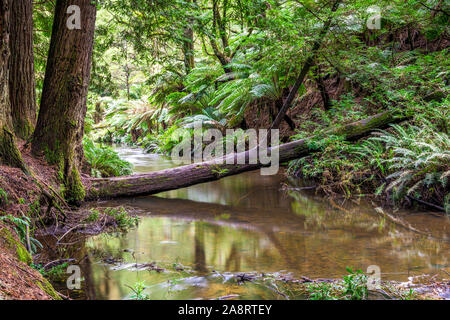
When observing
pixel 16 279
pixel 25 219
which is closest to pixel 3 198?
pixel 25 219

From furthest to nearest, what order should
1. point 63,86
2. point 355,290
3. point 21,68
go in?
point 21,68
point 63,86
point 355,290

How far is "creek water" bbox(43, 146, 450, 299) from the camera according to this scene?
2449 mm

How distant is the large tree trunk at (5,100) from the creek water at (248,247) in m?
1.10

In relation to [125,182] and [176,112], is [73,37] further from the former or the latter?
[176,112]

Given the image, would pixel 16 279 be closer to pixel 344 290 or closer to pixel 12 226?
pixel 12 226

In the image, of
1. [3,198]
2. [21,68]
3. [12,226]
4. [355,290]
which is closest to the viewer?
[355,290]

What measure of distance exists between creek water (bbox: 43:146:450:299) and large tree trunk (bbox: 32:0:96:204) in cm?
119

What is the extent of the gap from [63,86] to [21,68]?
44.3 inches

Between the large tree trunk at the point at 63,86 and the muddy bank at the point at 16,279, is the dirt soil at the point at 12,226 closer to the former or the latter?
the muddy bank at the point at 16,279

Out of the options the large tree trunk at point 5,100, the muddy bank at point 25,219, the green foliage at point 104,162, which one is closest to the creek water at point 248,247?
the muddy bank at point 25,219

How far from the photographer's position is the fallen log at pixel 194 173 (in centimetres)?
525

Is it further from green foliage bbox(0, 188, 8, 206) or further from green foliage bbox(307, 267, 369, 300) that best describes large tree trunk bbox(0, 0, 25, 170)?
green foliage bbox(307, 267, 369, 300)

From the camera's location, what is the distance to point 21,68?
470 cm

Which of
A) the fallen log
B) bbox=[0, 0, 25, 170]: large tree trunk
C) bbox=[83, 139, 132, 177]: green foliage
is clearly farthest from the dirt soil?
bbox=[83, 139, 132, 177]: green foliage
